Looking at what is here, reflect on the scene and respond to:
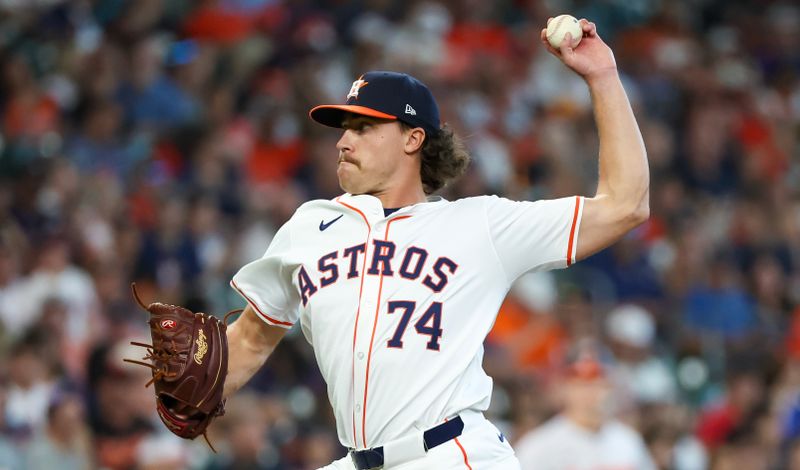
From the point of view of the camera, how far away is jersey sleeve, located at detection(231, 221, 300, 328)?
13.7 ft

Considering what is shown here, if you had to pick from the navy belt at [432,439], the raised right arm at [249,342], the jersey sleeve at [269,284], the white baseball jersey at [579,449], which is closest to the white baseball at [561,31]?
the jersey sleeve at [269,284]

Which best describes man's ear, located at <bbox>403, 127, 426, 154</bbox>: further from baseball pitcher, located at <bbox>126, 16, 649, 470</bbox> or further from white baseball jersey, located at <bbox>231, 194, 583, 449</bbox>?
white baseball jersey, located at <bbox>231, 194, 583, 449</bbox>

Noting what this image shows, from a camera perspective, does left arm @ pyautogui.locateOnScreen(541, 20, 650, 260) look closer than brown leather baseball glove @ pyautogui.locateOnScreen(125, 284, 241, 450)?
Yes

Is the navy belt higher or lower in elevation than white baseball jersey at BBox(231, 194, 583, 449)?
lower

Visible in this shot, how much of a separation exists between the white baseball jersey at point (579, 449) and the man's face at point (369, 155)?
2848mm

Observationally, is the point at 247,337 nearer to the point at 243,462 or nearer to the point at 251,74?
the point at 243,462

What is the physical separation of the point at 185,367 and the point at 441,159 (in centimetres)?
106

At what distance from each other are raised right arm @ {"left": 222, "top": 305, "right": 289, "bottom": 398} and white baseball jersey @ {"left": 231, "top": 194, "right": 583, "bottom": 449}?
0.27m

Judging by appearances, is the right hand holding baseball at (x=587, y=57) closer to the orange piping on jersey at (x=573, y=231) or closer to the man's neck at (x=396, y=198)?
the orange piping on jersey at (x=573, y=231)

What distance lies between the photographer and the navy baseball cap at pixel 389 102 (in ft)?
13.4

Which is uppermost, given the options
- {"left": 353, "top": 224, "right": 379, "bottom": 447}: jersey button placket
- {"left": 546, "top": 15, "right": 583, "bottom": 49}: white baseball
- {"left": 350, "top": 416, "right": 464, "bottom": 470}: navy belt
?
{"left": 546, "top": 15, "right": 583, "bottom": 49}: white baseball

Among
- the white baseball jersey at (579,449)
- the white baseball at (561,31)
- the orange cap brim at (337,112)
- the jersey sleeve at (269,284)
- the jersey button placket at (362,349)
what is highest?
the white baseball at (561,31)

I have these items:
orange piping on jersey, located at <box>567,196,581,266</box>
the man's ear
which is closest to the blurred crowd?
the man's ear

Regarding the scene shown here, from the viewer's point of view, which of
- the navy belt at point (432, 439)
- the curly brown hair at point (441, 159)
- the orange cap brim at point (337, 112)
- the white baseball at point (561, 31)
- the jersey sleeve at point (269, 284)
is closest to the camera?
the navy belt at point (432, 439)
